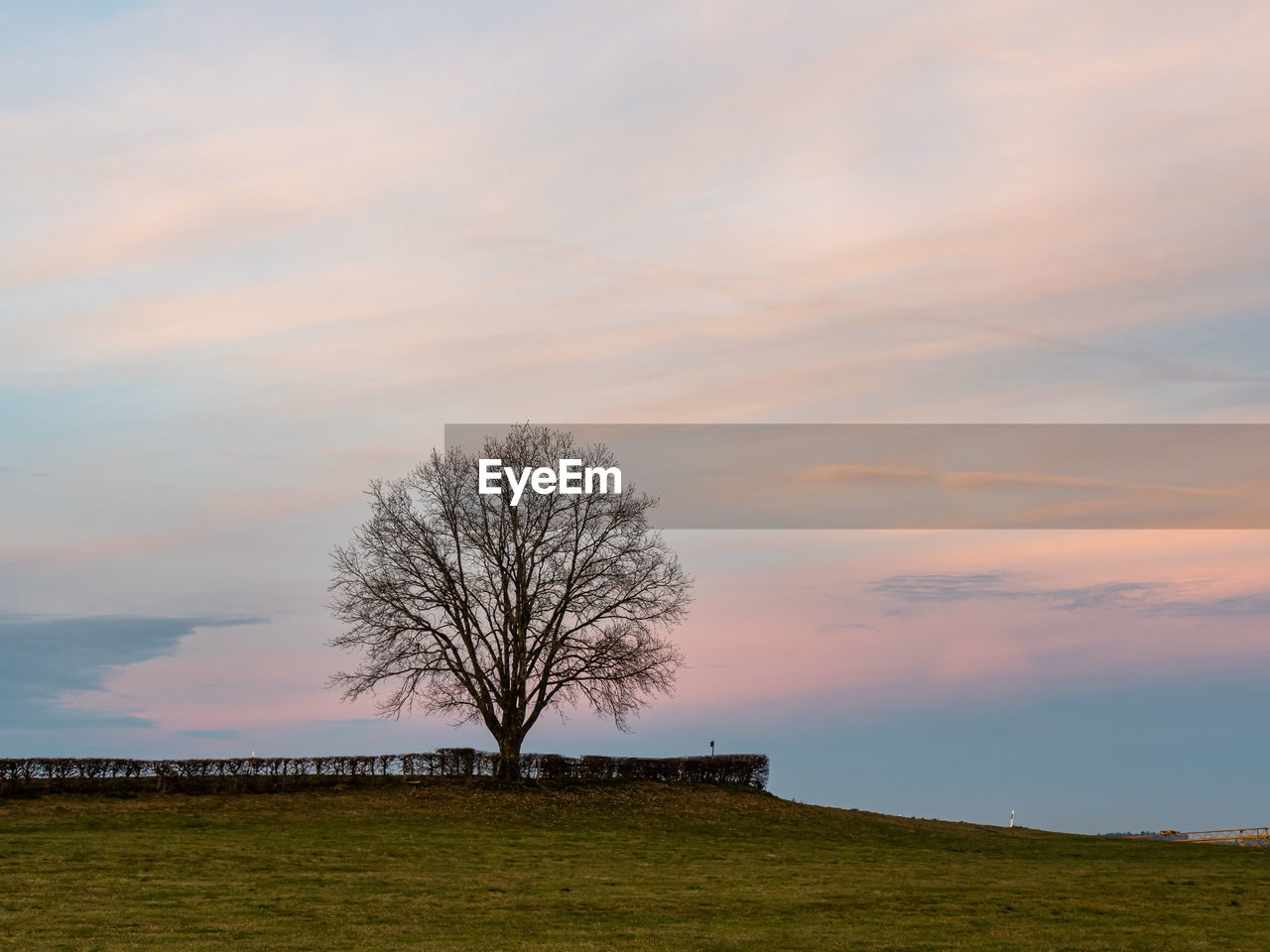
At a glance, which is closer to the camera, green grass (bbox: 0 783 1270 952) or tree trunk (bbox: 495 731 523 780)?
green grass (bbox: 0 783 1270 952)

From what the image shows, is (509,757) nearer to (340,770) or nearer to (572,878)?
(340,770)

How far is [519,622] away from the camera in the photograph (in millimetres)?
44156

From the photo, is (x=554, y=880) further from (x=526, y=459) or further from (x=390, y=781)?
(x=526, y=459)

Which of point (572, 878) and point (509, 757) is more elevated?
point (509, 757)

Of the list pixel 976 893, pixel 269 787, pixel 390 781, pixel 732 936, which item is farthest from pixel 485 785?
pixel 732 936

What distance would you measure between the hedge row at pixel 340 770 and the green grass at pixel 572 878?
1.12 metres

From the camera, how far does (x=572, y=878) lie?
26.5 m

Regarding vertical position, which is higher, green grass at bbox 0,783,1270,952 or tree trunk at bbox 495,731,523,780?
tree trunk at bbox 495,731,523,780

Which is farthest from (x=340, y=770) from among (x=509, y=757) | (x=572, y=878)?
(x=572, y=878)

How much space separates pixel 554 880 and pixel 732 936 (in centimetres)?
710

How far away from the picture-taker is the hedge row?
3803 centimetres

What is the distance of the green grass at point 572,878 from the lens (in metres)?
19.9

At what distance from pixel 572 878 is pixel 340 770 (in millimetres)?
18016

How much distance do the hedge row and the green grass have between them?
1.12m
